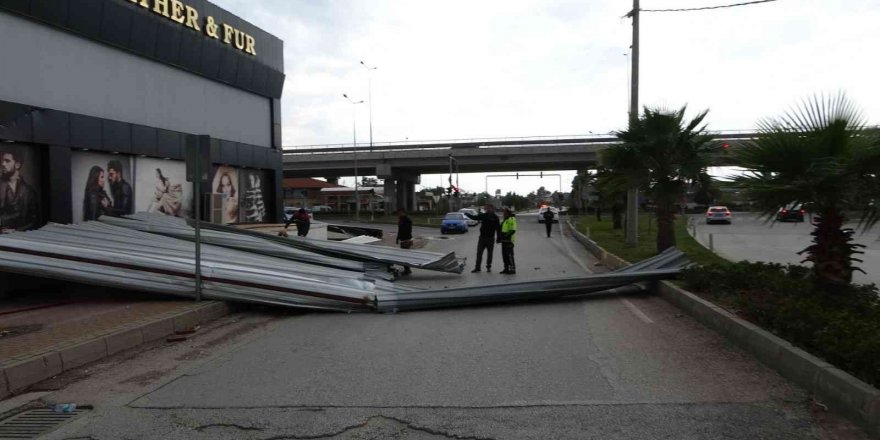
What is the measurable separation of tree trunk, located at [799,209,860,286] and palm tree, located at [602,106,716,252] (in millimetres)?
7278

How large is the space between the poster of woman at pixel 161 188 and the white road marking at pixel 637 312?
12594mm

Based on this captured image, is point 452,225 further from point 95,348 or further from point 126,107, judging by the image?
point 95,348

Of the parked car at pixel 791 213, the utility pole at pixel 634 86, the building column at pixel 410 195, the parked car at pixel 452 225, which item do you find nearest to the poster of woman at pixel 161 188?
the utility pole at pixel 634 86

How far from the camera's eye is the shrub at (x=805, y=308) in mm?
4848

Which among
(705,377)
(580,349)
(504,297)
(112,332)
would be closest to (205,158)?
(112,332)

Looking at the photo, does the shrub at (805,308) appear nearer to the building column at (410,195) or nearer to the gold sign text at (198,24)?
the gold sign text at (198,24)

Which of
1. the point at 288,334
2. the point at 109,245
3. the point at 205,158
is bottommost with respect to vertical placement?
the point at 288,334

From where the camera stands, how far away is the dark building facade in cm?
1284

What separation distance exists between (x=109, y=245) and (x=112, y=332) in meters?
3.50

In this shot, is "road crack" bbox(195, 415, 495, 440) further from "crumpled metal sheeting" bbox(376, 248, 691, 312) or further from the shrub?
"crumpled metal sheeting" bbox(376, 248, 691, 312)

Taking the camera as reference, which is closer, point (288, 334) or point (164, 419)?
point (164, 419)

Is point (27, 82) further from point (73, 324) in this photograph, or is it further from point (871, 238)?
point (871, 238)

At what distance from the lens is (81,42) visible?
14.7m

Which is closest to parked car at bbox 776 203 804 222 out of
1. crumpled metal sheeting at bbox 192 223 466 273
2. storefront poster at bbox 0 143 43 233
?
crumpled metal sheeting at bbox 192 223 466 273
